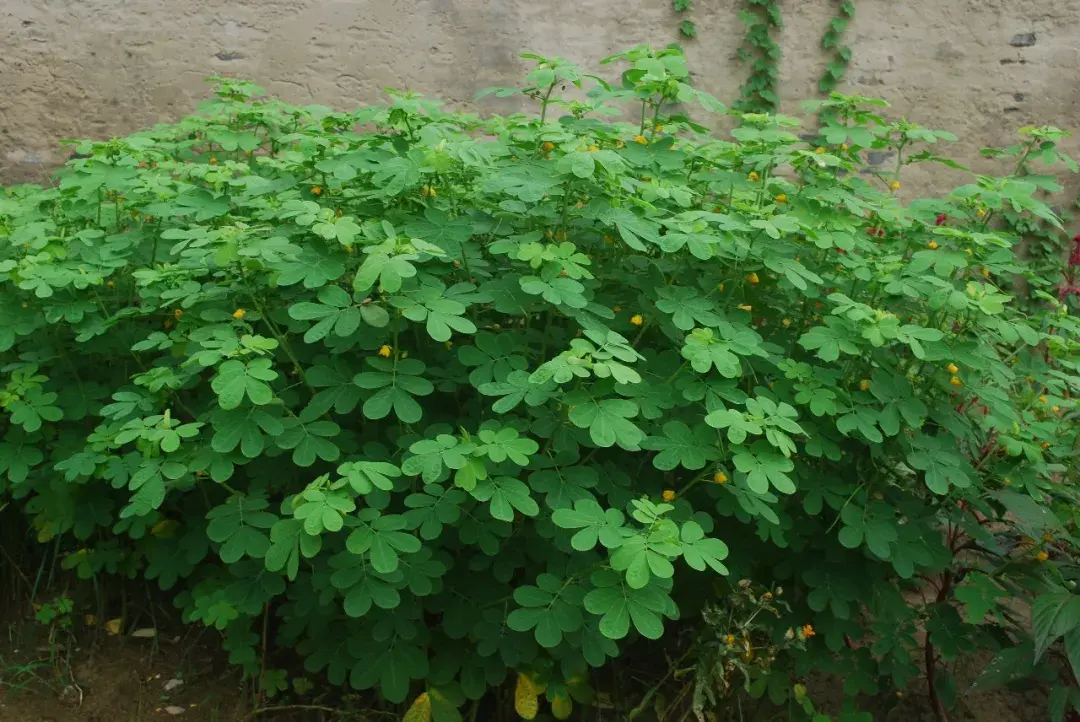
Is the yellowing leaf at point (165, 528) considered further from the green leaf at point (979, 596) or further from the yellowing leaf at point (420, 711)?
the green leaf at point (979, 596)

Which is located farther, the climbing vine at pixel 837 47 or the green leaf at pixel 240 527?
the climbing vine at pixel 837 47

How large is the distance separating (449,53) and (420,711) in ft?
14.9

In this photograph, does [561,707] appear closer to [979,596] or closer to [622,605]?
[622,605]

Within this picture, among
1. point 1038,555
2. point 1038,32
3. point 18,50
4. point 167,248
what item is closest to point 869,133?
point 1038,555

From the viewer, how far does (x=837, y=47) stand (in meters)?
6.27

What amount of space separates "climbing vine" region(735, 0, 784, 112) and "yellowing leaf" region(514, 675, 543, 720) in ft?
15.3

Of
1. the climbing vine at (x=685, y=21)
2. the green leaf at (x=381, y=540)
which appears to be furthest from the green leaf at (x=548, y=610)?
the climbing vine at (x=685, y=21)

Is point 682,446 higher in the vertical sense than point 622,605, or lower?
higher

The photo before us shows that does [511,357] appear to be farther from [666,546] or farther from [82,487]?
[82,487]

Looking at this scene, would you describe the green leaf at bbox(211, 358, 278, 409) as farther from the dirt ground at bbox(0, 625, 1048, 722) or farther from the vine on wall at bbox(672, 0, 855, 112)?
the vine on wall at bbox(672, 0, 855, 112)

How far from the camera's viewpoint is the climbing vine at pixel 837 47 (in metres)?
6.21

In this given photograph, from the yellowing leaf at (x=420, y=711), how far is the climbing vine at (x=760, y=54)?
483 cm

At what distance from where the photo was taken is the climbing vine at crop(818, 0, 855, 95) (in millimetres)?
6207

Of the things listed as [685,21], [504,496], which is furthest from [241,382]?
[685,21]
